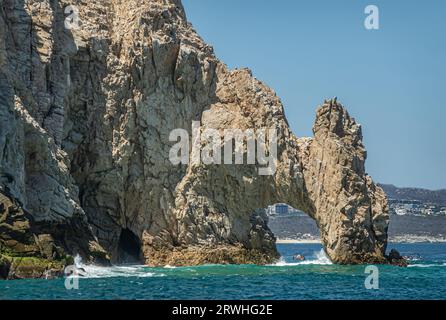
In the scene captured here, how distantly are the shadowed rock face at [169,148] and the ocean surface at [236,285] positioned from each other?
7.48 metres

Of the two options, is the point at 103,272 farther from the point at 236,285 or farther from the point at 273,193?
the point at 273,193

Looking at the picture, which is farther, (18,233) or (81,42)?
(81,42)

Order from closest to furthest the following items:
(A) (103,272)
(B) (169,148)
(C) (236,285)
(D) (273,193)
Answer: (C) (236,285), (A) (103,272), (B) (169,148), (D) (273,193)

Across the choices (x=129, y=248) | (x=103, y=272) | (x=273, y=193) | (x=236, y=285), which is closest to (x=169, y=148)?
(x=273, y=193)

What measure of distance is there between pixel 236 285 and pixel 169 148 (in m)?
27.4

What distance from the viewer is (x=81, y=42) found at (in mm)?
70250

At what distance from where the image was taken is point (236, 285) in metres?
48.8

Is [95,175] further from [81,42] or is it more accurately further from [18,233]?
[18,233]

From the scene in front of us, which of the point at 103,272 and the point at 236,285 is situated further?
the point at 103,272

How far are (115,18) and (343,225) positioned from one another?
101 ft

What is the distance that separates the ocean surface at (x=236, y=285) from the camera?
137ft
